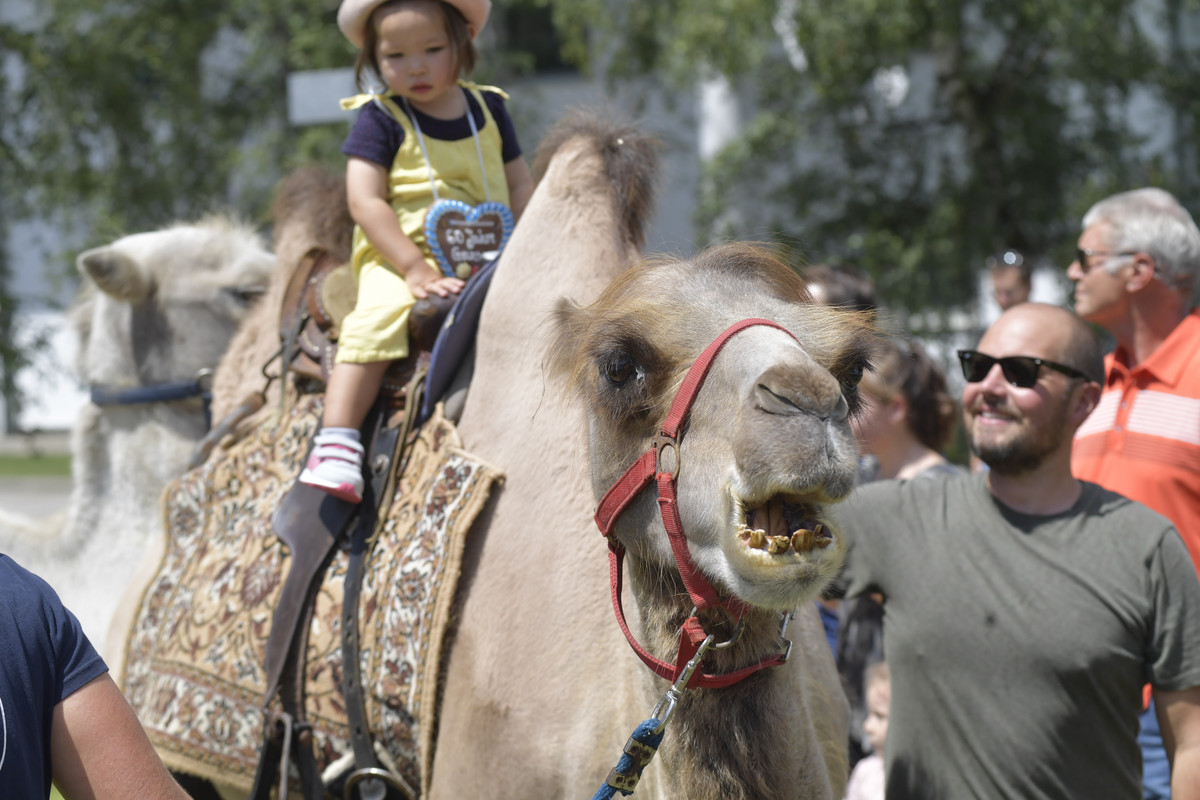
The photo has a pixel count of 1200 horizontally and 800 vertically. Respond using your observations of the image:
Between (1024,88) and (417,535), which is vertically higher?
(1024,88)

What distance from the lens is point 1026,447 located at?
2.96m

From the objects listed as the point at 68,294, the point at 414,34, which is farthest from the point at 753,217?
the point at 68,294

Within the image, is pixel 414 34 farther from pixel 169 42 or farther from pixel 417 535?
pixel 169 42

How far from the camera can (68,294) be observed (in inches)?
818

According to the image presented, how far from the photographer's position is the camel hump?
9.90ft

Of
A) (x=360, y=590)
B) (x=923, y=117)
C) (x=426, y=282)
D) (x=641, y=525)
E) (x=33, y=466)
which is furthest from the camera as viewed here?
(x=33, y=466)

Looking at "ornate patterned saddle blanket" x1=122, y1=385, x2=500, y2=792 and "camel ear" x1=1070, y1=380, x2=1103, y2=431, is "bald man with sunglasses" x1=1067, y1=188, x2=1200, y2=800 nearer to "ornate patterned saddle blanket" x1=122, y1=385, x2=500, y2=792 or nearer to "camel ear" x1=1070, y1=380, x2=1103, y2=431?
"camel ear" x1=1070, y1=380, x2=1103, y2=431

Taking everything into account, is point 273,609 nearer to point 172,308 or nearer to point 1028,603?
point 1028,603

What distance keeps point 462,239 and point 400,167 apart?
0.93 ft

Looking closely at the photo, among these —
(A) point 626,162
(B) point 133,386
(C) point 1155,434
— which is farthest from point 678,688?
(B) point 133,386

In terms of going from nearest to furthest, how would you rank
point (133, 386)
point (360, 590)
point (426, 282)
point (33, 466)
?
point (360, 590) < point (426, 282) < point (133, 386) < point (33, 466)

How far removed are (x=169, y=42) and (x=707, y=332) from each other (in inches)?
501

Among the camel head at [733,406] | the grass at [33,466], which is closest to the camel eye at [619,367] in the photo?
the camel head at [733,406]

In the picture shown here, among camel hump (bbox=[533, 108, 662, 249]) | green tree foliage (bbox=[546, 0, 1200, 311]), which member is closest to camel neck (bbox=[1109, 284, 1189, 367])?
camel hump (bbox=[533, 108, 662, 249])
